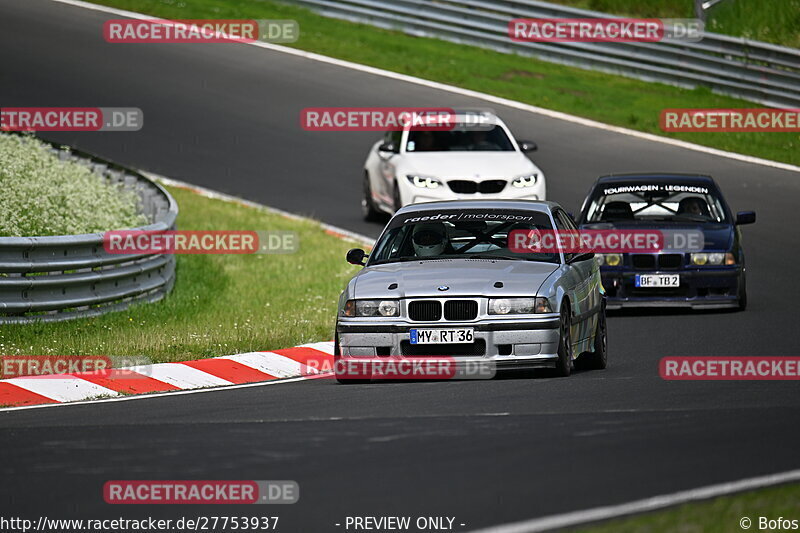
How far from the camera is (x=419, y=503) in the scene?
7.35 metres

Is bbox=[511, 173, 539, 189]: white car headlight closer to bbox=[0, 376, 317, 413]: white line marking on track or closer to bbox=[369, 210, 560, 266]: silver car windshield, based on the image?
bbox=[369, 210, 560, 266]: silver car windshield

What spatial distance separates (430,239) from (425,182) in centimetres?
794

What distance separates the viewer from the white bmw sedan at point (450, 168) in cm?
2092

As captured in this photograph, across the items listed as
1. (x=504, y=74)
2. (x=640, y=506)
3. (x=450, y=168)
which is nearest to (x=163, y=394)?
(x=640, y=506)

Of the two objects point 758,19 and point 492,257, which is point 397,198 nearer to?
point 492,257

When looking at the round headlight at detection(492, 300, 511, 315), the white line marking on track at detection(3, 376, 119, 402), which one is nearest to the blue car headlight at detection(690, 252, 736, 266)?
the round headlight at detection(492, 300, 511, 315)

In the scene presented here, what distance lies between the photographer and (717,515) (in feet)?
22.9

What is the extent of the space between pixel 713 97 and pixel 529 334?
19168 millimetres

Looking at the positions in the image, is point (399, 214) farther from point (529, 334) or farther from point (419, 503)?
point (419, 503)

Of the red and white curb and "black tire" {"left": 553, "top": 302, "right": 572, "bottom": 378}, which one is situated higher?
"black tire" {"left": 553, "top": 302, "right": 572, "bottom": 378}

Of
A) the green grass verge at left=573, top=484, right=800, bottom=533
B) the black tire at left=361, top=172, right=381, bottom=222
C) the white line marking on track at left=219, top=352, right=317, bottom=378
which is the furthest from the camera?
the black tire at left=361, top=172, right=381, bottom=222

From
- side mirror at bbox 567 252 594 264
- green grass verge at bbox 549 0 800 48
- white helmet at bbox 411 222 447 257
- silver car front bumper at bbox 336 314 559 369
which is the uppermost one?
green grass verge at bbox 549 0 800 48

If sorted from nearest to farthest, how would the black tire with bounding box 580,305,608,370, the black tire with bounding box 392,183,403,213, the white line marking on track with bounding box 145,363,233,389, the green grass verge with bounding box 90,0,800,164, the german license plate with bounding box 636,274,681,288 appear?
1. the white line marking on track with bounding box 145,363,233,389
2. the black tire with bounding box 580,305,608,370
3. the german license plate with bounding box 636,274,681,288
4. the black tire with bounding box 392,183,403,213
5. the green grass verge with bounding box 90,0,800,164

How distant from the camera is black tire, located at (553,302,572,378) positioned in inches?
472
